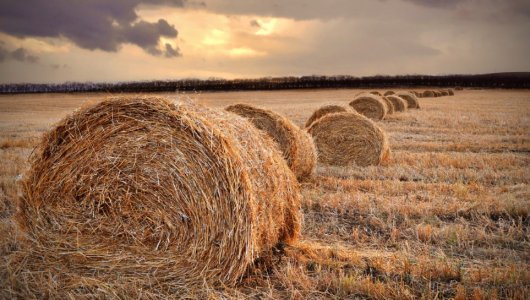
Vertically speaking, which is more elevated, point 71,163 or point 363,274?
point 71,163

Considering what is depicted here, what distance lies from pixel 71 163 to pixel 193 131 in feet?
4.61

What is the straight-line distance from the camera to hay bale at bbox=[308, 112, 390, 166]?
32.1 ft

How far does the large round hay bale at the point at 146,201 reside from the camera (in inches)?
159

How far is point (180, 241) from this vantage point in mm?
4215

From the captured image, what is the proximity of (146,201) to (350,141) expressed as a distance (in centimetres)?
654

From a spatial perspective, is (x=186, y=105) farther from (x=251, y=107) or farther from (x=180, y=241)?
(x=251, y=107)

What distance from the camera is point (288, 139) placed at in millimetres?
8055

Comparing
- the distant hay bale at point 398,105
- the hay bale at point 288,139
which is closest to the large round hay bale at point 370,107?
the distant hay bale at point 398,105

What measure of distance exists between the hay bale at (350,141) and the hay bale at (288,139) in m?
1.79

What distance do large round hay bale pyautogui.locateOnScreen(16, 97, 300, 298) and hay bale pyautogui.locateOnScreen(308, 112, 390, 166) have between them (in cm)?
541

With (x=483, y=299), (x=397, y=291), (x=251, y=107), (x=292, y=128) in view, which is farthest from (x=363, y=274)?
(x=251, y=107)

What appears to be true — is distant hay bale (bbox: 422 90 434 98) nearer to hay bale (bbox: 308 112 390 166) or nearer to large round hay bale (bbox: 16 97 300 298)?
hay bale (bbox: 308 112 390 166)

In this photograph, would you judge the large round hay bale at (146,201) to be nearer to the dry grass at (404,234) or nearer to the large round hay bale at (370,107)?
the dry grass at (404,234)

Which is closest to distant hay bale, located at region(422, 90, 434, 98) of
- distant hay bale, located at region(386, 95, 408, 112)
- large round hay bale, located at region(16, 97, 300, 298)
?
distant hay bale, located at region(386, 95, 408, 112)
